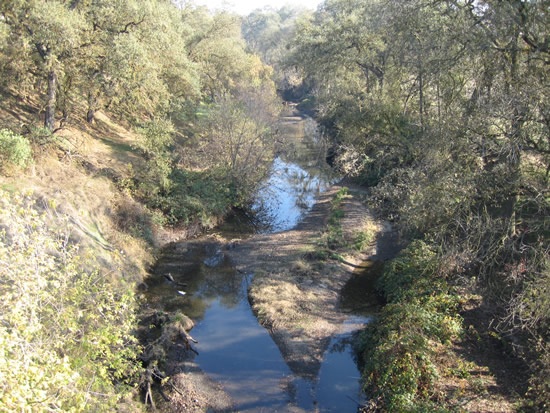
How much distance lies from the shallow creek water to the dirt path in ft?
1.36

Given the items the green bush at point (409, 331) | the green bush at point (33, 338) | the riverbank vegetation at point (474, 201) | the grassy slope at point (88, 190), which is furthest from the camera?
the grassy slope at point (88, 190)

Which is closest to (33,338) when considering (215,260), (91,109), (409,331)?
(409,331)

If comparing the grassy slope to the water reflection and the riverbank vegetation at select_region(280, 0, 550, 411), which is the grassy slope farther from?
the riverbank vegetation at select_region(280, 0, 550, 411)

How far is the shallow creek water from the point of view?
10.7 meters

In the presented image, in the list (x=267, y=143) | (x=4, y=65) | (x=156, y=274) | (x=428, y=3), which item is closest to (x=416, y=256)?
(x=428, y=3)

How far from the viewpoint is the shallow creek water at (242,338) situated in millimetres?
10711

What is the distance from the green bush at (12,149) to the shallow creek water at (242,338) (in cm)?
712

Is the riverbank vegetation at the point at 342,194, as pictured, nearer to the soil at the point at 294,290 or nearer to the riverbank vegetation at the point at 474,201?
the riverbank vegetation at the point at 474,201

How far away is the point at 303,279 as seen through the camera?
16.6 meters

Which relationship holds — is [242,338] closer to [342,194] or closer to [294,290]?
[294,290]

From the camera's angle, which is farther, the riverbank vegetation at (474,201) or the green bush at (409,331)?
the riverbank vegetation at (474,201)

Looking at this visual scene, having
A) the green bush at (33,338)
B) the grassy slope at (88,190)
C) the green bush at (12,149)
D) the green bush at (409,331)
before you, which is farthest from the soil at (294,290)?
the green bush at (12,149)

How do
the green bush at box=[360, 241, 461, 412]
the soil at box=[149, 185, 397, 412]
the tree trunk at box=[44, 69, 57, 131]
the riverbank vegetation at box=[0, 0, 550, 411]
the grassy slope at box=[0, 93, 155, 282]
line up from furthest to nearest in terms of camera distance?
the tree trunk at box=[44, 69, 57, 131], the grassy slope at box=[0, 93, 155, 282], the soil at box=[149, 185, 397, 412], the green bush at box=[360, 241, 461, 412], the riverbank vegetation at box=[0, 0, 550, 411]

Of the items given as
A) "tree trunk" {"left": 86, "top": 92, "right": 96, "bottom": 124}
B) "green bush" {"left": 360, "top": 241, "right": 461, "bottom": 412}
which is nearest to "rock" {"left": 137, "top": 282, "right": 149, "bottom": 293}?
"green bush" {"left": 360, "top": 241, "right": 461, "bottom": 412}
